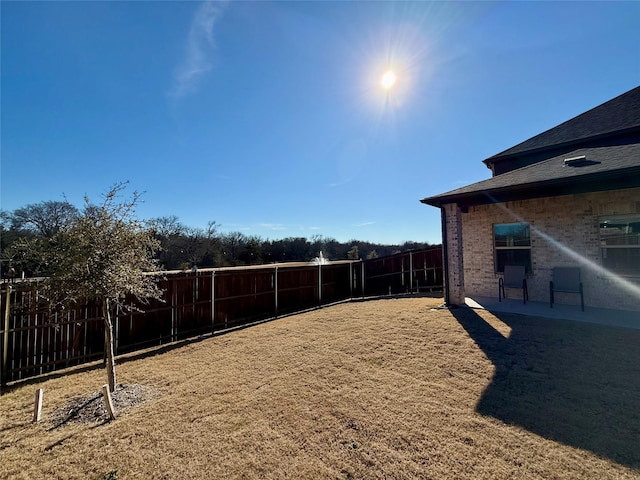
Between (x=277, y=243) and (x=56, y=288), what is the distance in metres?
31.0

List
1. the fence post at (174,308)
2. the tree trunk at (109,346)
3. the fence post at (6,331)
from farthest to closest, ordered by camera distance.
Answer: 1. the fence post at (174,308)
2. the fence post at (6,331)
3. the tree trunk at (109,346)

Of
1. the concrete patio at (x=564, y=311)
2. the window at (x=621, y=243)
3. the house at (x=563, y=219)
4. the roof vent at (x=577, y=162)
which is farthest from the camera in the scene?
the roof vent at (x=577, y=162)

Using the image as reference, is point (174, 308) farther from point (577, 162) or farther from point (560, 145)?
point (560, 145)

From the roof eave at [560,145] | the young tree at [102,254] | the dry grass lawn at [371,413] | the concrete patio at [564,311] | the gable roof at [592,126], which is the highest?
the gable roof at [592,126]

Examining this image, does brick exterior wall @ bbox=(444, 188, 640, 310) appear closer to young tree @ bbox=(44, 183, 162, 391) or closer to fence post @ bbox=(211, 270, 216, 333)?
fence post @ bbox=(211, 270, 216, 333)

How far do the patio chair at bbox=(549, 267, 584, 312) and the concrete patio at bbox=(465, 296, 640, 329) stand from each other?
0.42m

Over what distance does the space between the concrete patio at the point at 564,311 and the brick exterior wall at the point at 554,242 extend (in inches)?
16.2

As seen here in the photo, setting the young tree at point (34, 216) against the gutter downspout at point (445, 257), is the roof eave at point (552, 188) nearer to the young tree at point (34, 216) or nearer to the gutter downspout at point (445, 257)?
the gutter downspout at point (445, 257)

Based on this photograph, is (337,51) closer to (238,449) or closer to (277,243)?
(238,449)

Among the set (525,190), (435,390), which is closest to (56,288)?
(435,390)

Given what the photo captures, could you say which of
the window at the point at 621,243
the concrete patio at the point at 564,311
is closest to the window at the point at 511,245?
the concrete patio at the point at 564,311

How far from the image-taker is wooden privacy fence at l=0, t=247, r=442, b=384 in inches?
205

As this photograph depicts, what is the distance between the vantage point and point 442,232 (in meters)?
8.43

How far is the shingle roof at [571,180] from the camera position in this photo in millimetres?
5641
